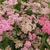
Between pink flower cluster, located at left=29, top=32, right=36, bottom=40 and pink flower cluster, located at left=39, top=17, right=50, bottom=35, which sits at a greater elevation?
pink flower cluster, located at left=39, top=17, right=50, bottom=35

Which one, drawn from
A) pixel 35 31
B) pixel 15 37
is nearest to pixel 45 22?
pixel 35 31

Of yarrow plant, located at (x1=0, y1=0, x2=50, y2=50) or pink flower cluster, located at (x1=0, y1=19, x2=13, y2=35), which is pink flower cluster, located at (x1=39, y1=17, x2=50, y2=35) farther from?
pink flower cluster, located at (x1=0, y1=19, x2=13, y2=35)

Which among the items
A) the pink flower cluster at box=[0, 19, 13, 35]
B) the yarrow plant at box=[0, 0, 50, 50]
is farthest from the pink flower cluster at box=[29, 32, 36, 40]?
the pink flower cluster at box=[0, 19, 13, 35]

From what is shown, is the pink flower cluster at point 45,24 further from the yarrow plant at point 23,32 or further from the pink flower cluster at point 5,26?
the pink flower cluster at point 5,26

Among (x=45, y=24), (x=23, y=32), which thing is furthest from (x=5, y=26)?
(x=45, y=24)

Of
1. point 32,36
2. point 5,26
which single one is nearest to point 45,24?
point 32,36

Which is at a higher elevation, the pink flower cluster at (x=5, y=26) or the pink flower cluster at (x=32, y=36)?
the pink flower cluster at (x=5, y=26)

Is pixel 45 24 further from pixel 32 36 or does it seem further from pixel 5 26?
pixel 5 26

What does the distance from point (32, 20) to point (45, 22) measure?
3.3 inches

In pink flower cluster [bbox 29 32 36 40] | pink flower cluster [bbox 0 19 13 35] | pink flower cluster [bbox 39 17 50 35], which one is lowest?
pink flower cluster [bbox 29 32 36 40]

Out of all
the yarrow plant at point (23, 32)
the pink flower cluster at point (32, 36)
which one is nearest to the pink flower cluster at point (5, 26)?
the yarrow plant at point (23, 32)

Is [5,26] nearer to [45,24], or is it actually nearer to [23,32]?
[23,32]

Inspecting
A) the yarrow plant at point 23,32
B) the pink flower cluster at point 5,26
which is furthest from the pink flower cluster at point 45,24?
the pink flower cluster at point 5,26

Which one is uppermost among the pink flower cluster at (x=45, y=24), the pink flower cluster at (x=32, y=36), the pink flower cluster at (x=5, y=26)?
the pink flower cluster at (x=5, y=26)
